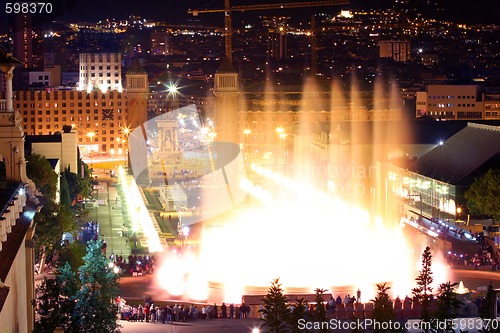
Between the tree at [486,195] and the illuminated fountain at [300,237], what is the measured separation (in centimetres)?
166

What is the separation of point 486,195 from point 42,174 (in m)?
9.26

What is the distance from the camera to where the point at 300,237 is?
1169 inches

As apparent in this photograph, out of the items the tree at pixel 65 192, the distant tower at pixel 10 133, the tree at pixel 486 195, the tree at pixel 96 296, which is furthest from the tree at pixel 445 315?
the tree at pixel 65 192

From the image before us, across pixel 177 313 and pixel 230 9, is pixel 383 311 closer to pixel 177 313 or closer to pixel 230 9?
pixel 177 313

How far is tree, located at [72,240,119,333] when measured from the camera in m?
13.2

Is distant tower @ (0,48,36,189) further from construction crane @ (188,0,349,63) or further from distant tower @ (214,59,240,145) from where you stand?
construction crane @ (188,0,349,63)

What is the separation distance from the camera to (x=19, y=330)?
11.3 m

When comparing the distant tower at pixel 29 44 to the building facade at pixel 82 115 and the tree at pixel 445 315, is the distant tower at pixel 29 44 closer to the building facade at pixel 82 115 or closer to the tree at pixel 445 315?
the building facade at pixel 82 115

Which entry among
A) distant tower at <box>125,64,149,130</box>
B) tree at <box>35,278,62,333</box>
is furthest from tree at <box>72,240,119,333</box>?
distant tower at <box>125,64,149,130</box>

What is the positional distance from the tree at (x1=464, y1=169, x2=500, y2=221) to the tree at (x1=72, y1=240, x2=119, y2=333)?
46.0ft

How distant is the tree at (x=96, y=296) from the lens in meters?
13.2

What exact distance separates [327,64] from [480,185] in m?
74.8

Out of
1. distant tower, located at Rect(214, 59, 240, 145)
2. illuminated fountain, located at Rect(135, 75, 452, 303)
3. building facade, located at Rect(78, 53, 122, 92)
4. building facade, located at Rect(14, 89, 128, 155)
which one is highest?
building facade, located at Rect(78, 53, 122, 92)

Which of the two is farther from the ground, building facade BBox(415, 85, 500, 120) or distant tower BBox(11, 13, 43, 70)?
distant tower BBox(11, 13, 43, 70)
